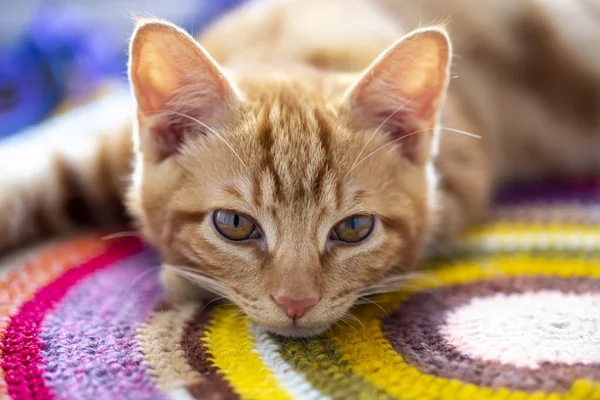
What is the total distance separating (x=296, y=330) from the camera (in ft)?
3.21

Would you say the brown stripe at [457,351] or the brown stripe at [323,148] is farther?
the brown stripe at [323,148]

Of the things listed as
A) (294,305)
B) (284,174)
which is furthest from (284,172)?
(294,305)

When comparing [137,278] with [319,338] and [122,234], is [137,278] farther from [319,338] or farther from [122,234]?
[319,338]

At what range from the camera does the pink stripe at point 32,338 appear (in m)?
0.83

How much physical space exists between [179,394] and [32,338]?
1.01 feet

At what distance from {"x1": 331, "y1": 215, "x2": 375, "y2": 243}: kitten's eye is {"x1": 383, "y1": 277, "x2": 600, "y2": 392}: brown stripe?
158 mm

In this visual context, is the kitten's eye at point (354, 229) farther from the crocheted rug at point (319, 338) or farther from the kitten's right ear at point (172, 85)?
the kitten's right ear at point (172, 85)

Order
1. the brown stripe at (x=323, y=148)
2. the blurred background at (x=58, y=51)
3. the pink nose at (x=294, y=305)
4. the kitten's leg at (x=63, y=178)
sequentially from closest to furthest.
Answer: the pink nose at (x=294, y=305)
the brown stripe at (x=323, y=148)
the kitten's leg at (x=63, y=178)
the blurred background at (x=58, y=51)

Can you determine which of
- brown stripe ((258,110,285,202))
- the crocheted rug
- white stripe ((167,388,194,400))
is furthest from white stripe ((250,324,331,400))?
brown stripe ((258,110,285,202))

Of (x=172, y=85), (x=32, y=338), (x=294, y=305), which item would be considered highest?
(x=172, y=85)

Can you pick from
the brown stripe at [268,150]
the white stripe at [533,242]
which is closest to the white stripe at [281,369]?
the brown stripe at [268,150]

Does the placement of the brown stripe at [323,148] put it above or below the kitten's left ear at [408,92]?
below

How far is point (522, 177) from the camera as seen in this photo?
2004 millimetres

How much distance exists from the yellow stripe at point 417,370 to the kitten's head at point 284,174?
5 cm
